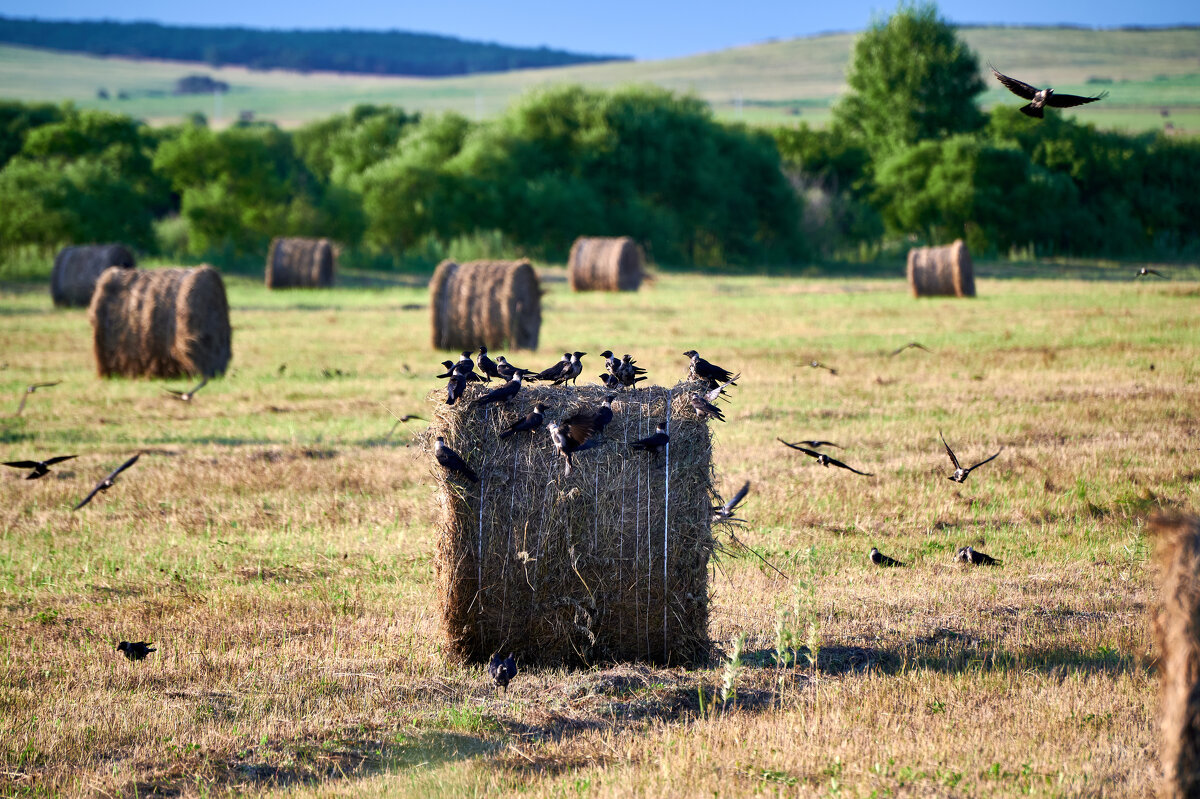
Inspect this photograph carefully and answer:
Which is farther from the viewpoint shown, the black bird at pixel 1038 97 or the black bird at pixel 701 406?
the black bird at pixel 1038 97

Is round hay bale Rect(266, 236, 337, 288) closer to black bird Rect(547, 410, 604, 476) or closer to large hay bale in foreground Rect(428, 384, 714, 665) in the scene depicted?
large hay bale in foreground Rect(428, 384, 714, 665)

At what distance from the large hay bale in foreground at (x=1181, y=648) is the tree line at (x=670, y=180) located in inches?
1567

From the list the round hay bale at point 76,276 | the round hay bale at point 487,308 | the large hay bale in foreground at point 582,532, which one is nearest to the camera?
the large hay bale in foreground at point 582,532

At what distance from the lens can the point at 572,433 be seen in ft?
17.7

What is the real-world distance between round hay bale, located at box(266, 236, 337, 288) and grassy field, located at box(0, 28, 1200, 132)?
6795cm

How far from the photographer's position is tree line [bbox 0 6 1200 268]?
43.8m

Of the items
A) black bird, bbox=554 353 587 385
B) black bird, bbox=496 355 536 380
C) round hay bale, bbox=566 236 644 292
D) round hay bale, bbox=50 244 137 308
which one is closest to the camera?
black bird, bbox=496 355 536 380

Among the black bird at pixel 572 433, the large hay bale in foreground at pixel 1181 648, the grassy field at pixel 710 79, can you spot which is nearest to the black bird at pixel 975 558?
the black bird at pixel 572 433

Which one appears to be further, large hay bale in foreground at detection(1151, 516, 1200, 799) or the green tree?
the green tree

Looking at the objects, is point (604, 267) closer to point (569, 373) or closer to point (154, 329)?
point (154, 329)

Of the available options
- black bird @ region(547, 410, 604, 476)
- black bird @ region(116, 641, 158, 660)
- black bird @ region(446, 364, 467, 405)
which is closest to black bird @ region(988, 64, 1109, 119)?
black bird @ region(547, 410, 604, 476)

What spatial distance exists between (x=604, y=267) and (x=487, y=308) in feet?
45.5

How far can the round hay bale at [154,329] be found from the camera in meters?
15.7

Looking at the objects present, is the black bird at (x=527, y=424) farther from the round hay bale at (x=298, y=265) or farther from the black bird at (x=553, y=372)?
the round hay bale at (x=298, y=265)
